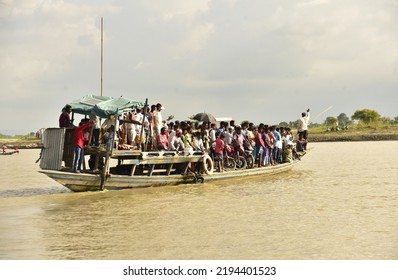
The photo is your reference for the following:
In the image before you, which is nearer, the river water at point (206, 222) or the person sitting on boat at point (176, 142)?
the river water at point (206, 222)

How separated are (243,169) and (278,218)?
7.38 m

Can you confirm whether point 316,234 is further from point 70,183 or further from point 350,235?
point 70,183

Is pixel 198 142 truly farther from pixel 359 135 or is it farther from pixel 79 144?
pixel 359 135

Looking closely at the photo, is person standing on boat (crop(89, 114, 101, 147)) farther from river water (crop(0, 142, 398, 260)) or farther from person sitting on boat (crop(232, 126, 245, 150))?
person sitting on boat (crop(232, 126, 245, 150))

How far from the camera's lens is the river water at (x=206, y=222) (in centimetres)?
853

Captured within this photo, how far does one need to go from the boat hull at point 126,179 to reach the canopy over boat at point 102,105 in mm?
1673

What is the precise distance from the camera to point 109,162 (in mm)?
14328

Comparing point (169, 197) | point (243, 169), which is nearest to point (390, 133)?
point (243, 169)

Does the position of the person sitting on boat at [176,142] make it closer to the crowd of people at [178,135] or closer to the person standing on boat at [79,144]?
the crowd of people at [178,135]

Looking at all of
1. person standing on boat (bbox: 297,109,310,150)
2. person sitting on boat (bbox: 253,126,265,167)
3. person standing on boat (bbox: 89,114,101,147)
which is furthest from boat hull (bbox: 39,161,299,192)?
person standing on boat (bbox: 297,109,310,150)

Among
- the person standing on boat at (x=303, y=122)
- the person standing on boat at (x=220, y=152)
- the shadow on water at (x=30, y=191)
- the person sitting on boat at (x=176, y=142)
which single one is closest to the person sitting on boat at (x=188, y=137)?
the person sitting on boat at (x=176, y=142)

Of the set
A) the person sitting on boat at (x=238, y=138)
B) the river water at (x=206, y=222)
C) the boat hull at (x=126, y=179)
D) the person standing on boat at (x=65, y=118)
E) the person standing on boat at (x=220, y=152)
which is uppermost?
the person standing on boat at (x=65, y=118)

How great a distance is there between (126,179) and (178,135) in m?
2.47

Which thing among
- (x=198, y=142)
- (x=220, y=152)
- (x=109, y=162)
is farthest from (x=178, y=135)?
(x=109, y=162)
